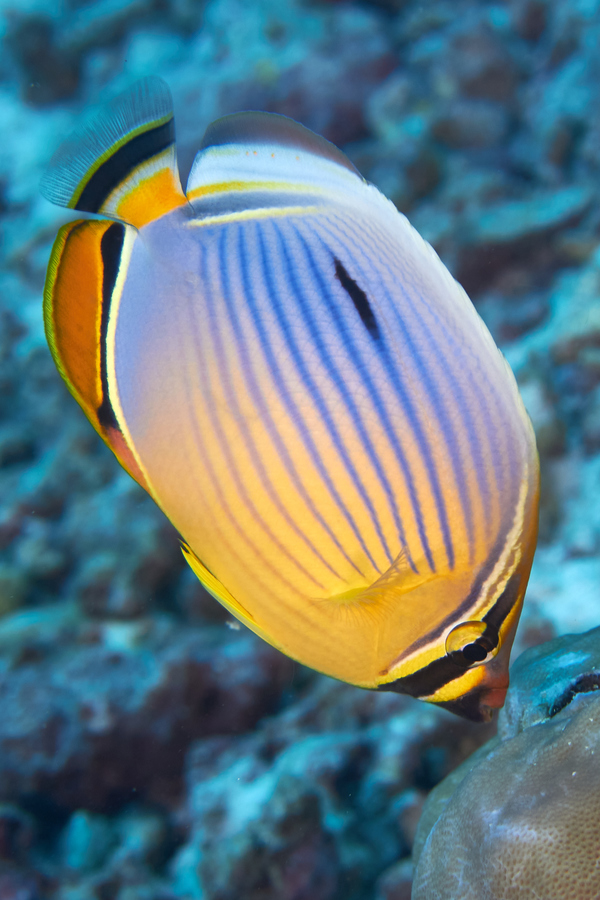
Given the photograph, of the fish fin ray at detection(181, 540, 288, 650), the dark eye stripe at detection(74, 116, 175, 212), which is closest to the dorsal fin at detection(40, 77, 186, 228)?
the dark eye stripe at detection(74, 116, 175, 212)

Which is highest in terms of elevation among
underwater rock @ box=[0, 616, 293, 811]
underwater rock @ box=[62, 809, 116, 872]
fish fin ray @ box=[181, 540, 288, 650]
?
fish fin ray @ box=[181, 540, 288, 650]

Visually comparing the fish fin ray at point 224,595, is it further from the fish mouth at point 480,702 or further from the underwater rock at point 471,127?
the underwater rock at point 471,127

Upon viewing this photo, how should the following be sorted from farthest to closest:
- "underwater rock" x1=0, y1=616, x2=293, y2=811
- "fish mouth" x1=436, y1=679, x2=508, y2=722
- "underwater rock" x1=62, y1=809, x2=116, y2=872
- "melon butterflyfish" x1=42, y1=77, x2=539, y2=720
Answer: "underwater rock" x1=0, y1=616, x2=293, y2=811, "underwater rock" x1=62, y1=809, x2=116, y2=872, "fish mouth" x1=436, y1=679, x2=508, y2=722, "melon butterflyfish" x1=42, y1=77, x2=539, y2=720

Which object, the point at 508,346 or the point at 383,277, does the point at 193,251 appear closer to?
the point at 383,277

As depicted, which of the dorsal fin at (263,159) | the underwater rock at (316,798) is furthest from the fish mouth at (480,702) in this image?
the underwater rock at (316,798)

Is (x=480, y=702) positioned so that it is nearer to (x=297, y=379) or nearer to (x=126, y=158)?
(x=297, y=379)

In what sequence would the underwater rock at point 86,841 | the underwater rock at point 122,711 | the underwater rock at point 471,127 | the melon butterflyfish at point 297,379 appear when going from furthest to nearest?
1. the underwater rock at point 471,127
2. the underwater rock at point 122,711
3. the underwater rock at point 86,841
4. the melon butterflyfish at point 297,379

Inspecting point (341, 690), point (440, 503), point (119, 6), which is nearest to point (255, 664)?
point (341, 690)

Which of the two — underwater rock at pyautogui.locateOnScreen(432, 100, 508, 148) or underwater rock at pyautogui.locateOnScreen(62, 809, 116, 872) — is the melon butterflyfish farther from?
underwater rock at pyautogui.locateOnScreen(432, 100, 508, 148)
